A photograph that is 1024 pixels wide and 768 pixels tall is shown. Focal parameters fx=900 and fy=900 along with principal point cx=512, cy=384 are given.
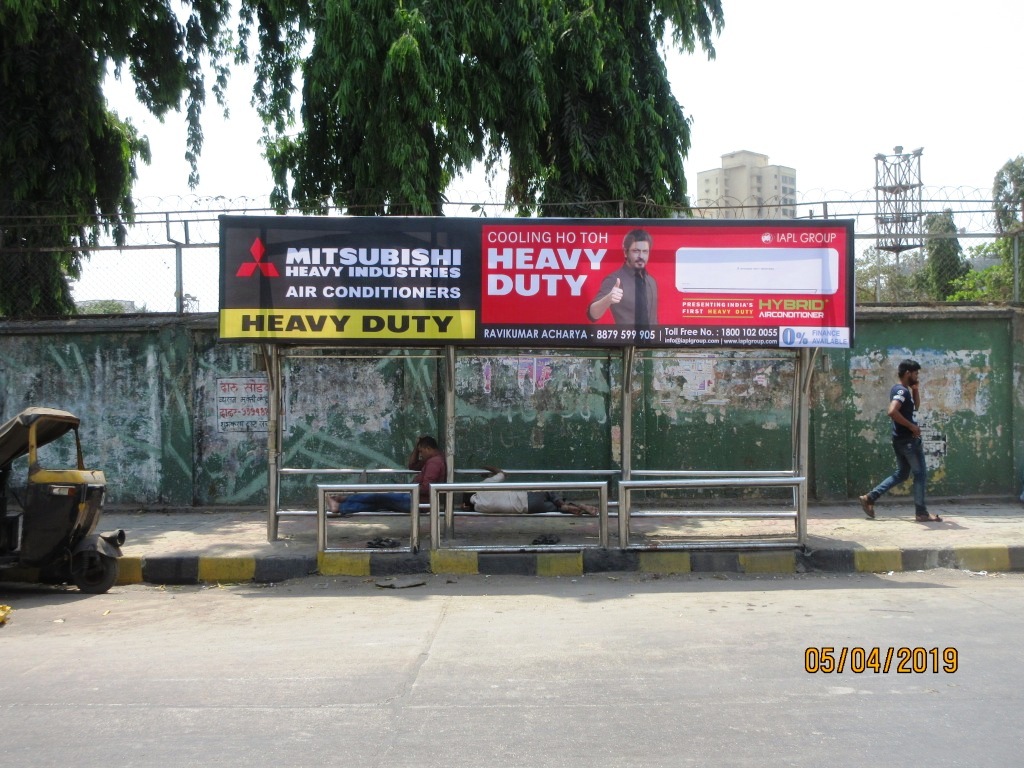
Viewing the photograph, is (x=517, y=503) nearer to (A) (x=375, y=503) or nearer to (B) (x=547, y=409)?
(A) (x=375, y=503)

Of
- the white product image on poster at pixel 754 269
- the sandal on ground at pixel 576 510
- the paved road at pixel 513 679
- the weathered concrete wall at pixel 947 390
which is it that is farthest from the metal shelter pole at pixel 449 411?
the weathered concrete wall at pixel 947 390

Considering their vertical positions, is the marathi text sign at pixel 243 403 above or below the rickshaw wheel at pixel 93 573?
above

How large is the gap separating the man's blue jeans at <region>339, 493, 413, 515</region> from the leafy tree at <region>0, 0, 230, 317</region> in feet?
16.4

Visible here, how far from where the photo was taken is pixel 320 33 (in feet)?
34.5

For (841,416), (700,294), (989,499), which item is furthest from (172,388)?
(989,499)

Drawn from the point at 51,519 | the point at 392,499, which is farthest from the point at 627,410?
the point at 51,519

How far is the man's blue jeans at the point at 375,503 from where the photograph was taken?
8.27 m

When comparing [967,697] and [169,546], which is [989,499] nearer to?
[967,697]

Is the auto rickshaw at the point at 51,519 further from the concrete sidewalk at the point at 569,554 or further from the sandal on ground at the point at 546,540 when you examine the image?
the sandal on ground at the point at 546,540

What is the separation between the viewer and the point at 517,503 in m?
8.28

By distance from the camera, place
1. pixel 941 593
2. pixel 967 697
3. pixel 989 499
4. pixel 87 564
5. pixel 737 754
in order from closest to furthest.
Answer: pixel 737 754 → pixel 967 697 → pixel 941 593 → pixel 87 564 → pixel 989 499

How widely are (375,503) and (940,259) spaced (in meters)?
7.44

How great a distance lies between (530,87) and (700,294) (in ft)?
14.5
